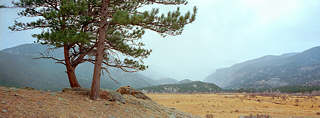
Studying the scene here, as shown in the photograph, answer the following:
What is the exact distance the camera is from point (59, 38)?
6.79 m

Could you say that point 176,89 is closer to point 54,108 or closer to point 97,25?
point 97,25

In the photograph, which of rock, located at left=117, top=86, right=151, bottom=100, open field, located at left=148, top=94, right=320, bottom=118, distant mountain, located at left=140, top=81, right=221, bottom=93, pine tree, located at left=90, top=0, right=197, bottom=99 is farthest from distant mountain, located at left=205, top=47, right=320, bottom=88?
pine tree, located at left=90, top=0, right=197, bottom=99

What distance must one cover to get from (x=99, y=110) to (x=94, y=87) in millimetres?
1357

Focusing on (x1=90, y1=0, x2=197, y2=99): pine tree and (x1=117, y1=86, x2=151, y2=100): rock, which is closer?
(x1=90, y1=0, x2=197, y2=99): pine tree

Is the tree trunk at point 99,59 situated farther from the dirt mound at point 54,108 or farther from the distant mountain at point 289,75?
the distant mountain at point 289,75

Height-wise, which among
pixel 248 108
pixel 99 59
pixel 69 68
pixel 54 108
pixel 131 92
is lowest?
pixel 248 108

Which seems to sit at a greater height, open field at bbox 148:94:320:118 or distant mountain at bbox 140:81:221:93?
open field at bbox 148:94:320:118

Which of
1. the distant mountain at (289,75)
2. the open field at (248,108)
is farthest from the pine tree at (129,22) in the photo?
the distant mountain at (289,75)

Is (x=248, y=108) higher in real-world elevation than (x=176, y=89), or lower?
higher

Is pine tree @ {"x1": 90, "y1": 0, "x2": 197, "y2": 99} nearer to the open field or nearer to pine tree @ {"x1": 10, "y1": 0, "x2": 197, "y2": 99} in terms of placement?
pine tree @ {"x1": 10, "y1": 0, "x2": 197, "y2": 99}

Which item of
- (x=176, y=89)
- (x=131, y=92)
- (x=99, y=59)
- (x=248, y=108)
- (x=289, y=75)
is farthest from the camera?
(x=289, y=75)

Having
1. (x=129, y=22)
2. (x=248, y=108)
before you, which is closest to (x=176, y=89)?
(x=248, y=108)

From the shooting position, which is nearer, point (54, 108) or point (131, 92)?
point (54, 108)

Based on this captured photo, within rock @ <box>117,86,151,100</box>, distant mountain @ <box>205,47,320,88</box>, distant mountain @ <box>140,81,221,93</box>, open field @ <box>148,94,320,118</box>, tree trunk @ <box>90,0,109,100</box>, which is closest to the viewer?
tree trunk @ <box>90,0,109,100</box>
